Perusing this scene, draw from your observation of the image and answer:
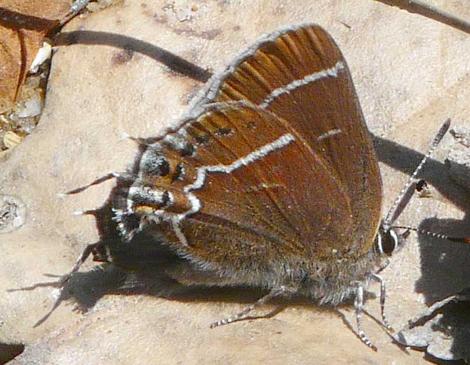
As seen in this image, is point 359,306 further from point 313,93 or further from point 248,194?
point 313,93

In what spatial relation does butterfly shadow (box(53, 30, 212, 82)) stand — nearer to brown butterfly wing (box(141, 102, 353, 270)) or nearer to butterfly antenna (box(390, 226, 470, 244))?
brown butterfly wing (box(141, 102, 353, 270))

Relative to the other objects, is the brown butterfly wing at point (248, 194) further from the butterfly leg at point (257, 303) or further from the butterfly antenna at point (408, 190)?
the butterfly antenna at point (408, 190)

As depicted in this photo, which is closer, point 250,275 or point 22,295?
point 22,295

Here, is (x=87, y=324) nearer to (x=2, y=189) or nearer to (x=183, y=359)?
(x=183, y=359)

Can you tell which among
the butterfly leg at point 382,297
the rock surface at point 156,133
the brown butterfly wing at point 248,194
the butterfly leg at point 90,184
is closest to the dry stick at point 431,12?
the rock surface at point 156,133

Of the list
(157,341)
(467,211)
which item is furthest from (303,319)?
(467,211)

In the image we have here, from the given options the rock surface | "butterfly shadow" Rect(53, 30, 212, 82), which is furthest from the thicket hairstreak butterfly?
"butterfly shadow" Rect(53, 30, 212, 82)
